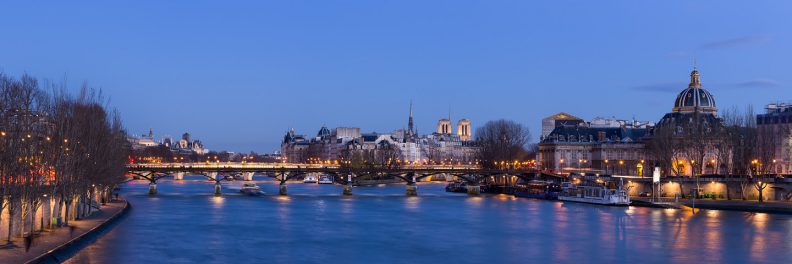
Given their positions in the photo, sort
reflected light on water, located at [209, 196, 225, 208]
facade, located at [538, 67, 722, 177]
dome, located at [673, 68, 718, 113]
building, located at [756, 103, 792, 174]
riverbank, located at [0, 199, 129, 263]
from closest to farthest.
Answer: riverbank, located at [0, 199, 129, 263]
reflected light on water, located at [209, 196, 225, 208]
building, located at [756, 103, 792, 174]
facade, located at [538, 67, 722, 177]
dome, located at [673, 68, 718, 113]

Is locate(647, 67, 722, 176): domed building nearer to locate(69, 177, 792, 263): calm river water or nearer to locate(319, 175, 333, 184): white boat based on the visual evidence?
locate(69, 177, 792, 263): calm river water

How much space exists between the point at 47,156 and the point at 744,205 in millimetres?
50825

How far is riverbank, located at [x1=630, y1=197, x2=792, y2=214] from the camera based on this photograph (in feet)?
233

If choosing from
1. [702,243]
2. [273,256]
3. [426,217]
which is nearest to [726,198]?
[426,217]

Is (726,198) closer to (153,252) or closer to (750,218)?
(750,218)

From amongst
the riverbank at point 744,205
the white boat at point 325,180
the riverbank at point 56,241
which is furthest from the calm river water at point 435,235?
the white boat at point 325,180

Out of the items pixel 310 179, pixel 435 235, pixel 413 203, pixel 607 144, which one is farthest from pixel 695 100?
pixel 435 235

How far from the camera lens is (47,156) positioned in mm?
46312

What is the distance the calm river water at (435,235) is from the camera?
4416cm

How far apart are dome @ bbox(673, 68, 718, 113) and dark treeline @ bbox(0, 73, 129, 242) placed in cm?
9591

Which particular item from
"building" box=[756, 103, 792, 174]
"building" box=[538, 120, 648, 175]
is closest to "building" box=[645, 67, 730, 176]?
"building" box=[756, 103, 792, 174]

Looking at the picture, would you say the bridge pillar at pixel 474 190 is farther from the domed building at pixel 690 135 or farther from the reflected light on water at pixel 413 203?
the domed building at pixel 690 135

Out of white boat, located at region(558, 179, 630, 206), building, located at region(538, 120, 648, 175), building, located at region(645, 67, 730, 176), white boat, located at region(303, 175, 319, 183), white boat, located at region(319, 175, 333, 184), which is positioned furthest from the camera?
white boat, located at region(303, 175, 319, 183)

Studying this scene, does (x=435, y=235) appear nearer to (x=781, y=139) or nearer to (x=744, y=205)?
(x=744, y=205)
